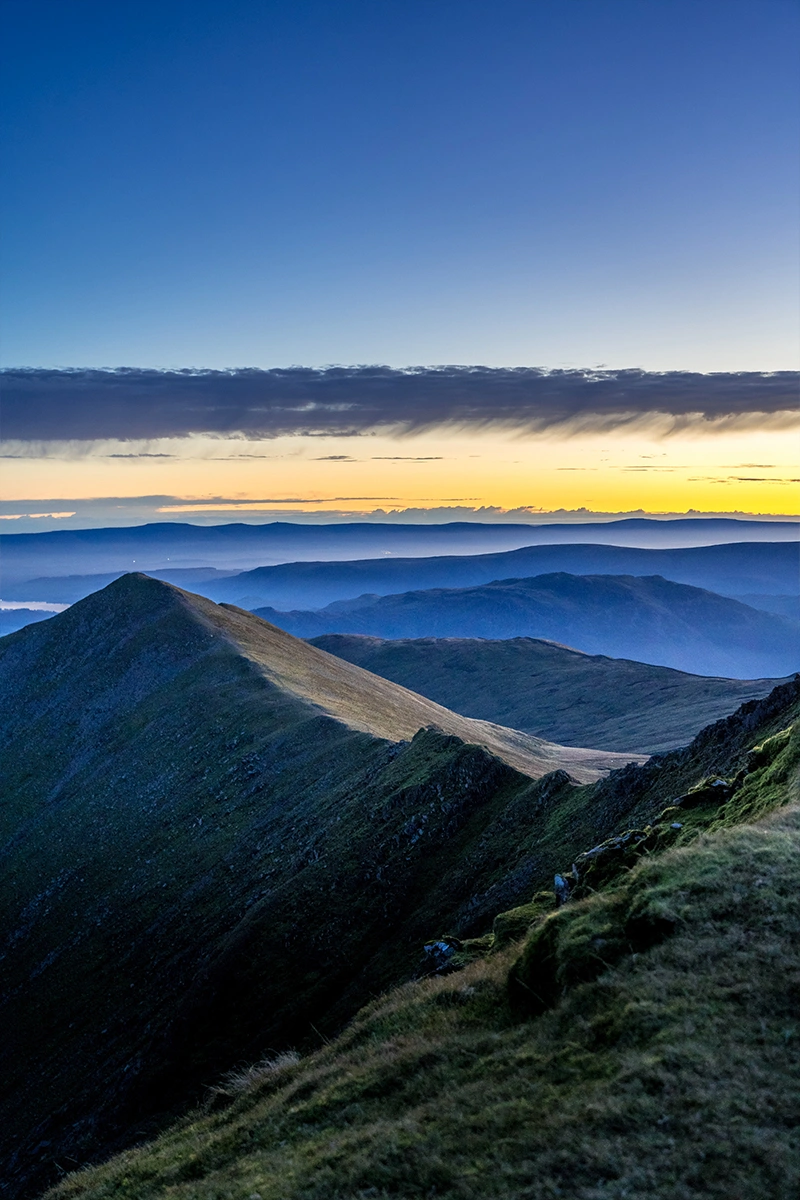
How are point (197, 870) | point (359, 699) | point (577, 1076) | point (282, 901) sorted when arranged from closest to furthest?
point (577, 1076) → point (282, 901) → point (197, 870) → point (359, 699)

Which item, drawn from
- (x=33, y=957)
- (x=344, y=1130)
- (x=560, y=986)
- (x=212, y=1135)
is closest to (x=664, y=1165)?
(x=560, y=986)

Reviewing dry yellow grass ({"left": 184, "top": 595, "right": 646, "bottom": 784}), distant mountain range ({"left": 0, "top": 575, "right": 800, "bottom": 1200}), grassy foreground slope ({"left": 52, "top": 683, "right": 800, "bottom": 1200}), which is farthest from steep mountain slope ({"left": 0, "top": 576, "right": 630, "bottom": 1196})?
grassy foreground slope ({"left": 52, "top": 683, "right": 800, "bottom": 1200})

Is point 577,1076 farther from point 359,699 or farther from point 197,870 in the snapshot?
point 359,699

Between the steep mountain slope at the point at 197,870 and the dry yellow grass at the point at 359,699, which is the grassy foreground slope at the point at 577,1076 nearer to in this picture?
the steep mountain slope at the point at 197,870

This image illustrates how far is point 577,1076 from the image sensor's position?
48.1 feet

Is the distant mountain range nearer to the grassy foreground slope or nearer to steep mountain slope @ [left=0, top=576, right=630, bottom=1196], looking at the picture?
the grassy foreground slope

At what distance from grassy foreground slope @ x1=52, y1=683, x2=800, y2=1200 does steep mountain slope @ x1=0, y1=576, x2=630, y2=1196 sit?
19.0 metres

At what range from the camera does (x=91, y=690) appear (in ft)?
380

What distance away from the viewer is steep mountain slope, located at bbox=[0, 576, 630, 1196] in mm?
42125

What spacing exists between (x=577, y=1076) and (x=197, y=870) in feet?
184

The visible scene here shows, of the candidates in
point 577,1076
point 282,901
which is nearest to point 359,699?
point 282,901

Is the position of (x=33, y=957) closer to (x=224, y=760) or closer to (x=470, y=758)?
(x=224, y=760)

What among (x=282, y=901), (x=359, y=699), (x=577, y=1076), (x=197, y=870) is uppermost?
(x=577, y=1076)

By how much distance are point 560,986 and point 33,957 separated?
206ft
